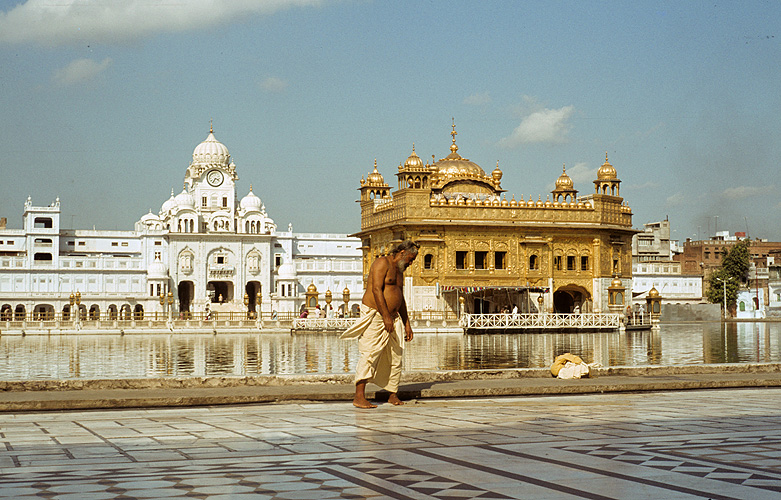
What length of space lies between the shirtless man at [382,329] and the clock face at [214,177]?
7212cm

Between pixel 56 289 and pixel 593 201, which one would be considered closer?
pixel 593 201

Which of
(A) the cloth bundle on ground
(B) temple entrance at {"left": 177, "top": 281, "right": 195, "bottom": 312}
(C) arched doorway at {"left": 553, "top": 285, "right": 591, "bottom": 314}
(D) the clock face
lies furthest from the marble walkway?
(D) the clock face

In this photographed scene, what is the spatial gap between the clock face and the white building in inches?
3.3

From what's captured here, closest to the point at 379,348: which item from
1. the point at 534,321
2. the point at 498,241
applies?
the point at 534,321

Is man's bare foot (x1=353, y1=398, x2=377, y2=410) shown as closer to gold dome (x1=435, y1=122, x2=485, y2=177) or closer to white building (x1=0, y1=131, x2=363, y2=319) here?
gold dome (x1=435, y1=122, x2=485, y2=177)

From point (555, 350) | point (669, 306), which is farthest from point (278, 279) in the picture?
point (555, 350)

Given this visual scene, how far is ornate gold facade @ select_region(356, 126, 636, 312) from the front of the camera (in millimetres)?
42406

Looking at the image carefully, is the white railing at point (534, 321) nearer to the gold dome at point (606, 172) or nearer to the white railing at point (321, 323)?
the white railing at point (321, 323)

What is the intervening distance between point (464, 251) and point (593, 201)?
7.22 metres

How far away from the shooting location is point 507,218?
44094 mm

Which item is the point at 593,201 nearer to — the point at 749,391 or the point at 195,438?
the point at 749,391

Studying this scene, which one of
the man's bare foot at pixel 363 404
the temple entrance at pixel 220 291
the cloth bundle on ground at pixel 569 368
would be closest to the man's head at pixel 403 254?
the man's bare foot at pixel 363 404

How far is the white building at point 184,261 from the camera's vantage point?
72.2 meters

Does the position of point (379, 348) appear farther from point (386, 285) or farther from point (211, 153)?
point (211, 153)
